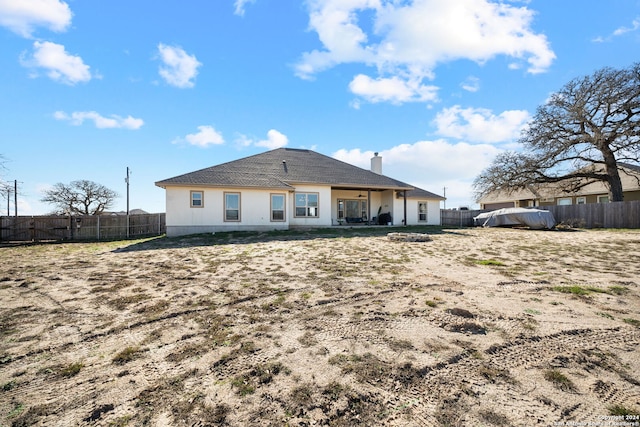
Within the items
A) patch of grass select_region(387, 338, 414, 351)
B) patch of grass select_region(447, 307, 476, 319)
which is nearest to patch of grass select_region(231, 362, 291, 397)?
patch of grass select_region(387, 338, 414, 351)

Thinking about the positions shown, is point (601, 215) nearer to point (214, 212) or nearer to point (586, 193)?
point (586, 193)

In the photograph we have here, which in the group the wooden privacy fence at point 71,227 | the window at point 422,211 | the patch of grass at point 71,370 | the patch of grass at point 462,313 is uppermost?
the window at point 422,211

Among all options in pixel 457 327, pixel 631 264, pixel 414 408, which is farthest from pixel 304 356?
pixel 631 264

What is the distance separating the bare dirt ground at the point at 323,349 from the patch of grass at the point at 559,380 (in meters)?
0.01

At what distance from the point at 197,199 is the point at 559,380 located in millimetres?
15674

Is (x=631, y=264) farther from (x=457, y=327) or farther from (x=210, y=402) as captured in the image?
(x=210, y=402)

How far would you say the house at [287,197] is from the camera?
50.3 ft

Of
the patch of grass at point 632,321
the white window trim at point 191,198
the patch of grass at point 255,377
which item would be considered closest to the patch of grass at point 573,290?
the patch of grass at point 632,321

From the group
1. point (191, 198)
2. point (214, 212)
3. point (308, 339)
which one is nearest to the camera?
point (308, 339)

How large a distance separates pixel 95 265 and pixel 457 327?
9.11m

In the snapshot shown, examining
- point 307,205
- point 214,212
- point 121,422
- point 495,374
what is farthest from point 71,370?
point 307,205

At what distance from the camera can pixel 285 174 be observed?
719 inches

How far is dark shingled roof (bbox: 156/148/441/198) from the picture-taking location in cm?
1585

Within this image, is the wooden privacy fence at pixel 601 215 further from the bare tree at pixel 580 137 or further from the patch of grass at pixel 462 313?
the patch of grass at pixel 462 313
